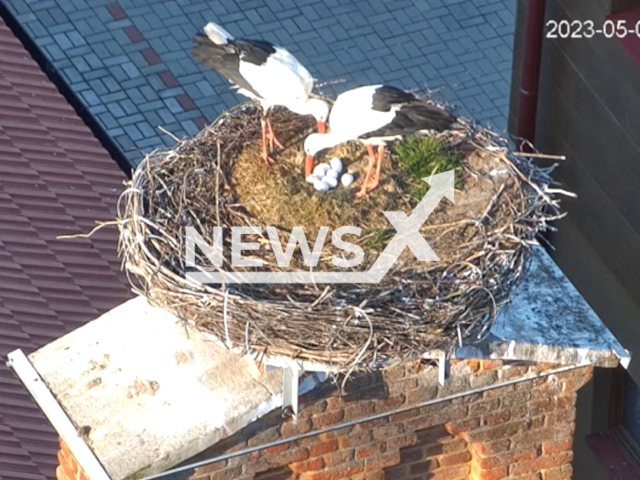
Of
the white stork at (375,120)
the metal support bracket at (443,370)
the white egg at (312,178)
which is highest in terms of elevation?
the white stork at (375,120)

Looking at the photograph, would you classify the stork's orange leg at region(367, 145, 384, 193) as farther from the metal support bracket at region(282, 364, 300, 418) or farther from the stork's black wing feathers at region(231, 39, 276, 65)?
the metal support bracket at region(282, 364, 300, 418)

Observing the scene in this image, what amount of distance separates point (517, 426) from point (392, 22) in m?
8.85

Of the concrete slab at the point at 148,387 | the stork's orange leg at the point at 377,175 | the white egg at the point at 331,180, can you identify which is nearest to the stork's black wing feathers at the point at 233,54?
the white egg at the point at 331,180

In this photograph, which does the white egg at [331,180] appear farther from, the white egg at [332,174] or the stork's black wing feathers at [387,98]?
the stork's black wing feathers at [387,98]

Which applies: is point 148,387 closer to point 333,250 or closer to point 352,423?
point 352,423

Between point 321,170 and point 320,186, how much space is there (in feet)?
0.32

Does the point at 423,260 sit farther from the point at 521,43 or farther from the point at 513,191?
the point at 521,43

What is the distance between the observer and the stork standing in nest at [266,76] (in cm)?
589

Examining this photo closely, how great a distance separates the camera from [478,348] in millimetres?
5277

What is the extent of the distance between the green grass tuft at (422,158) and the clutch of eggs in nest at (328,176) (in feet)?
0.85

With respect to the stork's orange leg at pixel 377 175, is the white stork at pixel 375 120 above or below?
above

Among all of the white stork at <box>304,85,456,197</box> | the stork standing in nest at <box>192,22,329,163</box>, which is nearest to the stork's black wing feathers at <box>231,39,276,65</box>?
the stork standing in nest at <box>192,22,329,163</box>

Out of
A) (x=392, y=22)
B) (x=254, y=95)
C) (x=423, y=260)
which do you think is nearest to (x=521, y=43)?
(x=254, y=95)

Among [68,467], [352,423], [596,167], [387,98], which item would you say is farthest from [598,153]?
[68,467]
